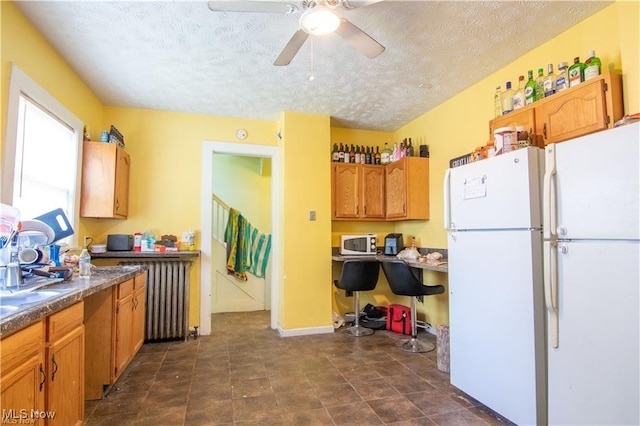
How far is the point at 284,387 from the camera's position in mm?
2555

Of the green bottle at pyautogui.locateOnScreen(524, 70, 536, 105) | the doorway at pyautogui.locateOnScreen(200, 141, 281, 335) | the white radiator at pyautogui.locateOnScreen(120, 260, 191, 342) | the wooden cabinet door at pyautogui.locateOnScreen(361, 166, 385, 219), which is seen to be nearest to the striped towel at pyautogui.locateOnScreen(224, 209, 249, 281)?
the doorway at pyautogui.locateOnScreen(200, 141, 281, 335)

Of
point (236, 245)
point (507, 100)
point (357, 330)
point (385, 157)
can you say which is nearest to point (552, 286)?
point (507, 100)

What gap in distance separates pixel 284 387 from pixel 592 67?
3067 millimetres

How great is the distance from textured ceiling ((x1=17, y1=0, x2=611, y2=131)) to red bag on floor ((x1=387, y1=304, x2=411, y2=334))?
2.41 m

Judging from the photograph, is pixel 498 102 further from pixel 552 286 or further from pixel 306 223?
pixel 306 223

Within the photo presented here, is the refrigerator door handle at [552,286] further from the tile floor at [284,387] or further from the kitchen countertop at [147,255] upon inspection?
the kitchen countertop at [147,255]

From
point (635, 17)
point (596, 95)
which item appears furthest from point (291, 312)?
point (635, 17)

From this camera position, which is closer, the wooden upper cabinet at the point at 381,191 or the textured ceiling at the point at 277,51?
the textured ceiling at the point at 277,51

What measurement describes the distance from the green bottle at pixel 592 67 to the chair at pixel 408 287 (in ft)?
6.55

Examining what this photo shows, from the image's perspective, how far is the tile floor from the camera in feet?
6.98

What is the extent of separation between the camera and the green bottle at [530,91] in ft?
8.26

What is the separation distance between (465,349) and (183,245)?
10.3 ft

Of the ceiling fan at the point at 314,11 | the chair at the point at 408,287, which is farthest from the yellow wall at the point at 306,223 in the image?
the ceiling fan at the point at 314,11

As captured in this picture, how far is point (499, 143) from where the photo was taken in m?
2.28
